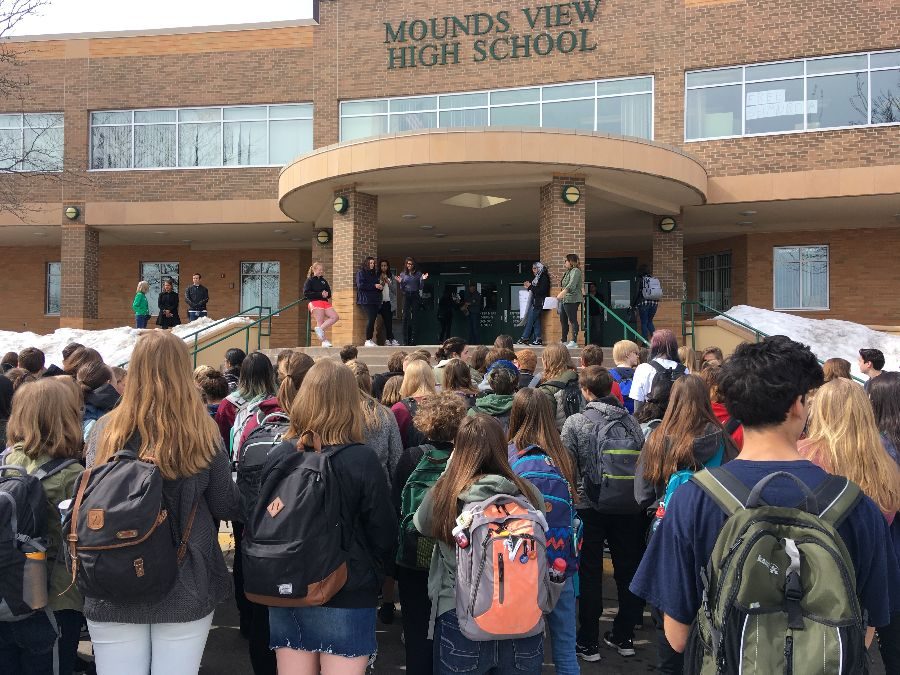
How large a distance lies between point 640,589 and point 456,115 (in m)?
19.0

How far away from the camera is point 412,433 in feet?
17.2

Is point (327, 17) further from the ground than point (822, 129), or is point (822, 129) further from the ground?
point (327, 17)

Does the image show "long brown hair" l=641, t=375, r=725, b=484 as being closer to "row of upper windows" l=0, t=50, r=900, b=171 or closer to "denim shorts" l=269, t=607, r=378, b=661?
"denim shorts" l=269, t=607, r=378, b=661

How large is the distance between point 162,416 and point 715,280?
20.8 m

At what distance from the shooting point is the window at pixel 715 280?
69.8 ft

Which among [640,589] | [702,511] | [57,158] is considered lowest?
[640,589]

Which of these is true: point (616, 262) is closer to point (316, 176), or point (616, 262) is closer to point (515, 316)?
point (515, 316)

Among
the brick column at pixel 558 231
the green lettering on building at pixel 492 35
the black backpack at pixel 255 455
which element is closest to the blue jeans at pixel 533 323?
the brick column at pixel 558 231

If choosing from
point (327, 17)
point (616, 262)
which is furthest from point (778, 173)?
point (327, 17)

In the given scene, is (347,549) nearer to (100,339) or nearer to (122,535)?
(122,535)

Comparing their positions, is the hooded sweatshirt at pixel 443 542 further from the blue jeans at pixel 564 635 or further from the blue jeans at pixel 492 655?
the blue jeans at pixel 564 635

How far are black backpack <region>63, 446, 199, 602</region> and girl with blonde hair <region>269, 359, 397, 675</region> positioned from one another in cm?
62

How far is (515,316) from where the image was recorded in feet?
77.2

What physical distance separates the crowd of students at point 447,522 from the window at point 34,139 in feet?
68.4
